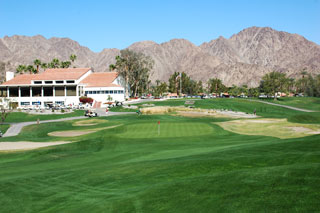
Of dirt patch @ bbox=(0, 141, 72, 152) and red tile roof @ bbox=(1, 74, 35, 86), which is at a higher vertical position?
red tile roof @ bbox=(1, 74, 35, 86)

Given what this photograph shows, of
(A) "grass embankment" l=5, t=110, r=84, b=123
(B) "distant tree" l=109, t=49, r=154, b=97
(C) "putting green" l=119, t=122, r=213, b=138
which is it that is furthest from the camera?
(B) "distant tree" l=109, t=49, r=154, b=97

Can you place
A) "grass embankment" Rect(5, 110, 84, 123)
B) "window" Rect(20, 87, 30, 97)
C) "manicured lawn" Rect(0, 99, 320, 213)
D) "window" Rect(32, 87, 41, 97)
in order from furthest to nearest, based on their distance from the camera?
"window" Rect(20, 87, 30, 97), "window" Rect(32, 87, 41, 97), "grass embankment" Rect(5, 110, 84, 123), "manicured lawn" Rect(0, 99, 320, 213)

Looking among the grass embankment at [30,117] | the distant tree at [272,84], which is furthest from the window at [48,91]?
the distant tree at [272,84]

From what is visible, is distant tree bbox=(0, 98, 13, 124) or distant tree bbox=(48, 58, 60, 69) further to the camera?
distant tree bbox=(48, 58, 60, 69)

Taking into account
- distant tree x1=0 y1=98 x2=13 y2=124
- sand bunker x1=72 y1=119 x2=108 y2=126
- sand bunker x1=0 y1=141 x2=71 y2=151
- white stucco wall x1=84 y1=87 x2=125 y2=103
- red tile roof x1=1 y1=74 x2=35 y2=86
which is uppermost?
red tile roof x1=1 y1=74 x2=35 y2=86

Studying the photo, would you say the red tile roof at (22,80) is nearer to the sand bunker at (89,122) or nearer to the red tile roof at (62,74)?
the red tile roof at (62,74)

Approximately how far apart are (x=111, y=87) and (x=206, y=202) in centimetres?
9032

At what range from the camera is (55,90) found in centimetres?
9400

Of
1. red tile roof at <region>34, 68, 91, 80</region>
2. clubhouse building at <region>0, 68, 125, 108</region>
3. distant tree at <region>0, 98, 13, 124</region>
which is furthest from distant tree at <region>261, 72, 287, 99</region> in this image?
distant tree at <region>0, 98, 13, 124</region>

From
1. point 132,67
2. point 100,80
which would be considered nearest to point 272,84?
point 132,67

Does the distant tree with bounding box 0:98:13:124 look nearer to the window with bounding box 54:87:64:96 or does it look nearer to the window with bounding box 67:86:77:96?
the window with bounding box 54:87:64:96

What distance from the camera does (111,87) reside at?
9831 cm

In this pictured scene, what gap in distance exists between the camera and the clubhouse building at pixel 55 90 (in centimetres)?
9262

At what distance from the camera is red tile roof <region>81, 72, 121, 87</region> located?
327ft
